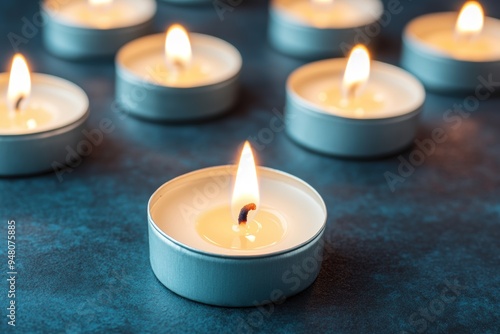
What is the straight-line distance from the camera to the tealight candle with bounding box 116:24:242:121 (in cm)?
135

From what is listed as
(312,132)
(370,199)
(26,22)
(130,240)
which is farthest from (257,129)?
(26,22)

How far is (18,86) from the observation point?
50.0 inches

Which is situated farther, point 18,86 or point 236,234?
point 18,86

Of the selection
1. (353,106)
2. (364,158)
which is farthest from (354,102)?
(364,158)

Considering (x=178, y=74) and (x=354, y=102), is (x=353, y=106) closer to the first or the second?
(x=354, y=102)

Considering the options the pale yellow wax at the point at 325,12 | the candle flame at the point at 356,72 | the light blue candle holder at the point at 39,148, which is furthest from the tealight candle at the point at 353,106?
the light blue candle holder at the point at 39,148

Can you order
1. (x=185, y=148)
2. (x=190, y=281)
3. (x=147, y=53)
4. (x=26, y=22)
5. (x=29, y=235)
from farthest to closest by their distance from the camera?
(x=26, y=22) < (x=147, y=53) < (x=185, y=148) < (x=29, y=235) < (x=190, y=281)

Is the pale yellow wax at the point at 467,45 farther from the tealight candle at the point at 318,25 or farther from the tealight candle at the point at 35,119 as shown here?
the tealight candle at the point at 35,119

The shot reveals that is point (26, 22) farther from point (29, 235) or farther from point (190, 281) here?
point (190, 281)

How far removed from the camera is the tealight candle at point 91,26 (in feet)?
4.98

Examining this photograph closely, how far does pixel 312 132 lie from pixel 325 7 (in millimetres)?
482

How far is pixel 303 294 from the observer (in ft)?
3.28

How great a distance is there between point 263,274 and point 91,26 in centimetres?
75

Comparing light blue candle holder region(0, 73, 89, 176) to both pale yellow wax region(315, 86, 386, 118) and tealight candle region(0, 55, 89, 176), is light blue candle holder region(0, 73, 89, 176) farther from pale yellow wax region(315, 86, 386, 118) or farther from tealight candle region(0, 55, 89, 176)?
pale yellow wax region(315, 86, 386, 118)
